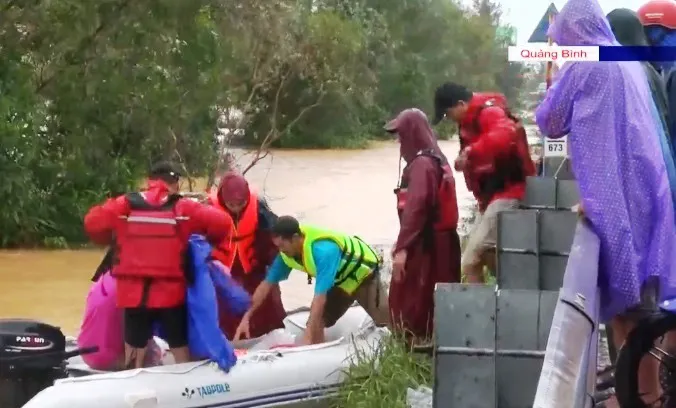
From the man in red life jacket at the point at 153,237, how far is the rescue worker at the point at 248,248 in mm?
900

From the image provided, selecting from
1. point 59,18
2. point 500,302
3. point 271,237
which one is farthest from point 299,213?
point 500,302

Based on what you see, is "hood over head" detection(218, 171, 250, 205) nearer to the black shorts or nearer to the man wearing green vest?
the man wearing green vest

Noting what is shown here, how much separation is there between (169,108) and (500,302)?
13.4m

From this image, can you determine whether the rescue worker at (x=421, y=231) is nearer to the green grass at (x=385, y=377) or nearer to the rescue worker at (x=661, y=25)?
the green grass at (x=385, y=377)

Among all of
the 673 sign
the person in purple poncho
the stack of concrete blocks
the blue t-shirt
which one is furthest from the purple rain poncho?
the 673 sign

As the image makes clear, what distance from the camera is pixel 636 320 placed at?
12.6 feet

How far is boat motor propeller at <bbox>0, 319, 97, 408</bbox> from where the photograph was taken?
5805 mm

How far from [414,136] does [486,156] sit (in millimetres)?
443

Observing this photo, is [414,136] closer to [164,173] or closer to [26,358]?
[164,173]

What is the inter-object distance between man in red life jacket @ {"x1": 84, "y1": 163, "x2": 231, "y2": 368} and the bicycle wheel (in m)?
2.77

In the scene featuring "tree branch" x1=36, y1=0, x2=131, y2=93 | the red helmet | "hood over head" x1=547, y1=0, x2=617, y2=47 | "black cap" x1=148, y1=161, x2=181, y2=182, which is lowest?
"black cap" x1=148, y1=161, x2=181, y2=182

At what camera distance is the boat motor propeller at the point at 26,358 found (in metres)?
5.80

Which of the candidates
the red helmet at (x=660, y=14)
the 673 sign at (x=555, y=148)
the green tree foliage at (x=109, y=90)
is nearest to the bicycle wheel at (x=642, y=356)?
the red helmet at (x=660, y=14)

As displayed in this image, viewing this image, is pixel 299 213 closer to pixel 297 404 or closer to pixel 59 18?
pixel 59 18
